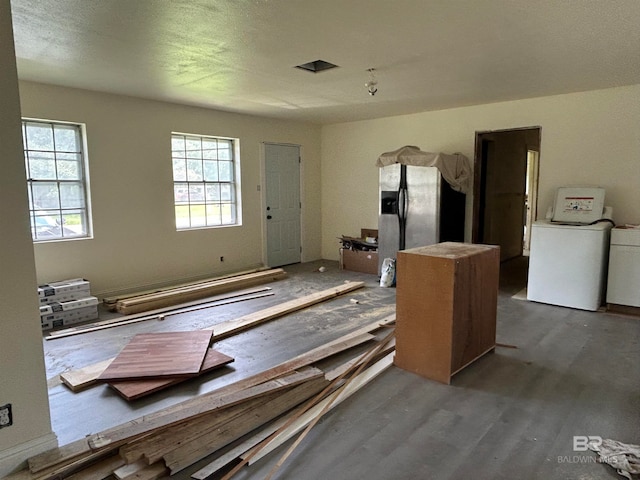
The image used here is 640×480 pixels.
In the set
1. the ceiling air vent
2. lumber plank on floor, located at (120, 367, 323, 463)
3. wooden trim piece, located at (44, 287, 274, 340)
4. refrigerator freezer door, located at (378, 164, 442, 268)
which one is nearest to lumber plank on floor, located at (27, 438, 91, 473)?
lumber plank on floor, located at (120, 367, 323, 463)

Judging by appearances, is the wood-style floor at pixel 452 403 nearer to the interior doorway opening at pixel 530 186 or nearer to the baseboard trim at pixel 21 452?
the baseboard trim at pixel 21 452

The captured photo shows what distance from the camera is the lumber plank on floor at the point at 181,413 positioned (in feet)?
Answer: 7.03

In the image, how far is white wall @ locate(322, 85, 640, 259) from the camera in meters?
Result: 4.78

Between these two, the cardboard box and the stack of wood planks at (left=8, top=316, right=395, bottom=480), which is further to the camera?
the cardboard box

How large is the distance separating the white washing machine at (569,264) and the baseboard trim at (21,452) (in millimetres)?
4926

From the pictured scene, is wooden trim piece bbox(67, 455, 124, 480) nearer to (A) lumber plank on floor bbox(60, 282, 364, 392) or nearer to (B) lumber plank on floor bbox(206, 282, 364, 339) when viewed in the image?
(A) lumber plank on floor bbox(60, 282, 364, 392)

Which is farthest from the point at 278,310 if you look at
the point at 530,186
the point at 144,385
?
the point at 530,186

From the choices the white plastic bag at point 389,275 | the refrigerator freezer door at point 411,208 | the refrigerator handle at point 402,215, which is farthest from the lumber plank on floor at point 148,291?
the refrigerator handle at point 402,215

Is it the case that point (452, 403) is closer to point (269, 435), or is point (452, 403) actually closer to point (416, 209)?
point (269, 435)

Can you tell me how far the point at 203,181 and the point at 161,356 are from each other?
3.50 meters

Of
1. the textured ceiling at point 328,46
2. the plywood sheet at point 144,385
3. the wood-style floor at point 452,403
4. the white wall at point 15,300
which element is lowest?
the wood-style floor at point 452,403

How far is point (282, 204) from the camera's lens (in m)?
7.27

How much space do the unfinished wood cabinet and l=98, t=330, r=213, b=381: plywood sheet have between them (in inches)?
64.0

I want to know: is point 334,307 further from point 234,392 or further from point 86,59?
point 86,59
